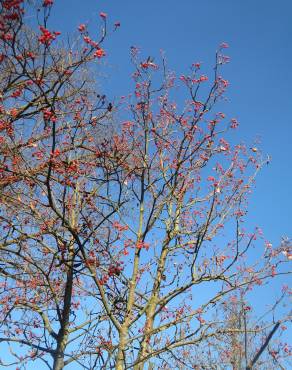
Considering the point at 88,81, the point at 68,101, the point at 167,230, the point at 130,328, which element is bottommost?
the point at 130,328

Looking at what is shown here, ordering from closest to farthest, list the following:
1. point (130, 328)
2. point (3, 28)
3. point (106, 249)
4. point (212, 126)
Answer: point (3, 28) → point (130, 328) → point (106, 249) → point (212, 126)

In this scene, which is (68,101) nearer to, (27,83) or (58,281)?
(27,83)

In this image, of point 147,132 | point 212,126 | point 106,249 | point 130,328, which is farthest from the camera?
point 147,132

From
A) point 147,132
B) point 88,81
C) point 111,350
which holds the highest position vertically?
point 88,81

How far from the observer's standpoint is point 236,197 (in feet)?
26.2

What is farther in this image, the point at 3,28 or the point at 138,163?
the point at 138,163

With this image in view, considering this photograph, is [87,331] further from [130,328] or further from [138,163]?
[138,163]

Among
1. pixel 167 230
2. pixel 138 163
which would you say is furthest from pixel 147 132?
pixel 167 230

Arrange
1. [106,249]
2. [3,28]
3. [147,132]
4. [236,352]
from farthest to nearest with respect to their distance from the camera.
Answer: [236,352] → [147,132] → [106,249] → [3,28]

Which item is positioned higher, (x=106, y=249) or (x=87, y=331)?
(x=106, y=249)

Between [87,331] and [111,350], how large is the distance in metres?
1.41

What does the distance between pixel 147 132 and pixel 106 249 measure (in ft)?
7.20

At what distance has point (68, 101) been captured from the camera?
9586mm

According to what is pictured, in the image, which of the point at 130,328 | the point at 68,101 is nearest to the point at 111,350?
the point at 130,328
